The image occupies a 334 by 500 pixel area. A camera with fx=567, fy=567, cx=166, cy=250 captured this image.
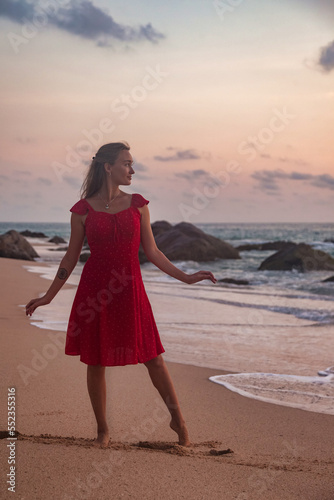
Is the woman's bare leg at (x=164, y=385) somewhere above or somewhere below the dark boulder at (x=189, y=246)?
below

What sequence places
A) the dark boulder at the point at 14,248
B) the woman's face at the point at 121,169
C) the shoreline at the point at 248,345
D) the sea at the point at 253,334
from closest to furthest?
the woman's face at the point at 121,169, the shoreline at the point at 248,345, the sea at the point at 253,334, the dark boulder at the point at 14,248

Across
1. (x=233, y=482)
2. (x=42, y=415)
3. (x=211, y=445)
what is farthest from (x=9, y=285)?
(x=233, y=482)

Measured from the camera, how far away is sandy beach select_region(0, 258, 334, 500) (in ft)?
9.37

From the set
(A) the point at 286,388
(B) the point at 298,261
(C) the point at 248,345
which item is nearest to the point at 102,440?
(A) the point at 286,388

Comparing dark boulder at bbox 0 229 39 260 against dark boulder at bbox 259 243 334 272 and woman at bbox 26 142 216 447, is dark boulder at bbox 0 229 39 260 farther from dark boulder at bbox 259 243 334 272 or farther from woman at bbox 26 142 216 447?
woman at bbox 26 142 216 447

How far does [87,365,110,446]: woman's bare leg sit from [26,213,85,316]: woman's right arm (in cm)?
50

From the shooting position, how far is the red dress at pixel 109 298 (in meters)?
3.39

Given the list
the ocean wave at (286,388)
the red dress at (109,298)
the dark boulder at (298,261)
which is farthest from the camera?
the dark boulder at (298,261)

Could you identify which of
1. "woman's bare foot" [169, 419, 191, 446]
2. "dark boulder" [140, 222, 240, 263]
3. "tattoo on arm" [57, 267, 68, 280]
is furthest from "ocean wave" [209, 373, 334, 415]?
"dark boulder" [140, 222, 240, 263]

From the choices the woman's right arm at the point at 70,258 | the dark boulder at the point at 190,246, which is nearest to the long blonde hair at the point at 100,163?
the woman's right arm at the point at 70,258

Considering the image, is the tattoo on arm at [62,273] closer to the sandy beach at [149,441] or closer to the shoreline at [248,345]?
the sandy beach at [149,441]

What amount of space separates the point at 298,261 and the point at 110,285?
1852 centimetres

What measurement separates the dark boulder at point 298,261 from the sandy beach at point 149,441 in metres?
15.7

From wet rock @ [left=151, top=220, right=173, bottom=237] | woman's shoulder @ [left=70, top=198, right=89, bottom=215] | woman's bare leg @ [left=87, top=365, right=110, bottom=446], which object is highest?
wet rock @ [left=151, top=220, right=173, bottom=237]
